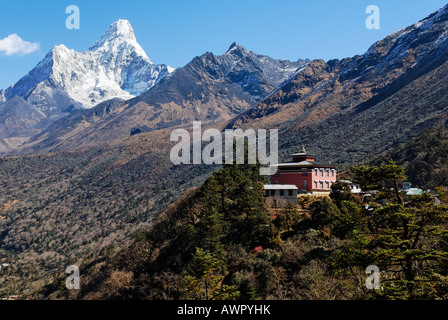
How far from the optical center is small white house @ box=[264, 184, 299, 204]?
50281 mm

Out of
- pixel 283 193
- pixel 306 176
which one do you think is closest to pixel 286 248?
pixel 283 193

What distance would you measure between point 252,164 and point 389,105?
173 meters

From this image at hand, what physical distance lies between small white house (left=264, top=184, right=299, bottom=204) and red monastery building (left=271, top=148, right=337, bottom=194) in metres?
5.49

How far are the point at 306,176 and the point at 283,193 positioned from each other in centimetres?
766

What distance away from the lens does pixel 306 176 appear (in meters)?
56.8

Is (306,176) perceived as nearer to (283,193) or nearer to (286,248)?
(283,193)

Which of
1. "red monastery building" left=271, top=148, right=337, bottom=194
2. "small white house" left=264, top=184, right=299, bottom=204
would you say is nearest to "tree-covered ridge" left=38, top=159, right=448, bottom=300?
"small white house" left=264, top=184, right=299, bottom=204

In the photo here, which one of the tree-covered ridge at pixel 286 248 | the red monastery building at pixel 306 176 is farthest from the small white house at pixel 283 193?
the red monastery building at pixel 306 176

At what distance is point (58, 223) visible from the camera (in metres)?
193

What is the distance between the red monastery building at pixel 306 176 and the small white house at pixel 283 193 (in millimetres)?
5487

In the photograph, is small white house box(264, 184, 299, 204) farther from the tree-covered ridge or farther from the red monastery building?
the red monastery building

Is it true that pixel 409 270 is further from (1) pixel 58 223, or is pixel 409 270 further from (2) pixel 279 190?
(1) pixel 58 223

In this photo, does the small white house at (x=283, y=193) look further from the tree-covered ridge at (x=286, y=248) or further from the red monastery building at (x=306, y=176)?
the red monastery building at (x=306, y=176)
